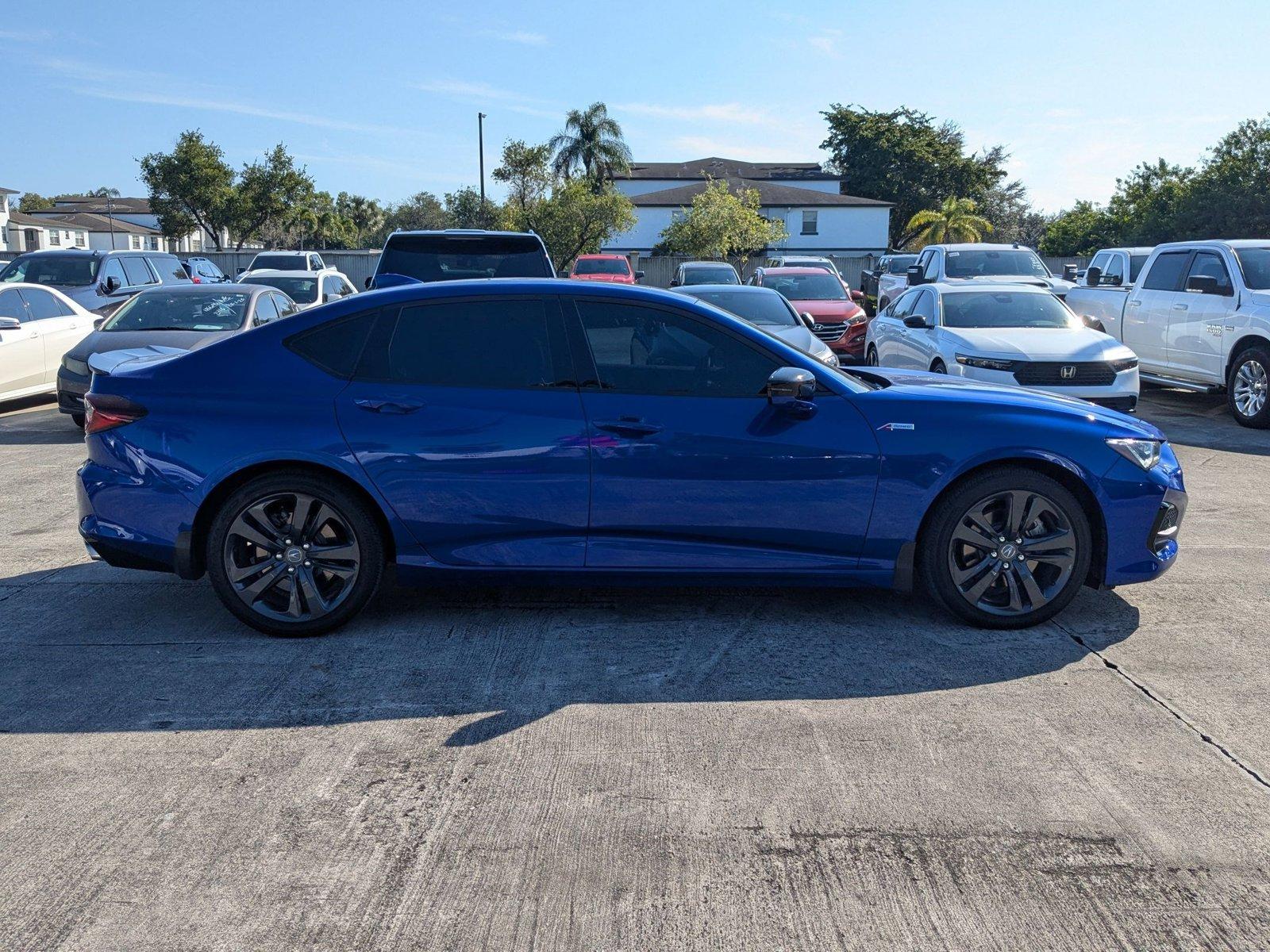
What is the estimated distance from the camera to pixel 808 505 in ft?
17.0

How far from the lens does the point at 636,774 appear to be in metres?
3.90

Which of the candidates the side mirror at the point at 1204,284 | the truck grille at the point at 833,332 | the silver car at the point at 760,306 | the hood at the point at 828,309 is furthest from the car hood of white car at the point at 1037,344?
the hood at the point at 828,309

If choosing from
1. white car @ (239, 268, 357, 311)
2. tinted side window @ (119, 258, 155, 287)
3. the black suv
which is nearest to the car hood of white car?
the black suv

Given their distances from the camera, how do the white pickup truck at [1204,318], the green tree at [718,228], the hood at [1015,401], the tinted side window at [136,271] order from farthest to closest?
the green tree at [718,228], the tinted side window at [136,271], the white pickup truck at [1204,318], the hood at [1015,401]

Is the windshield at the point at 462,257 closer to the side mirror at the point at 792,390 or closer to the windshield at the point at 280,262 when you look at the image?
the side mirror at the point at 792,390

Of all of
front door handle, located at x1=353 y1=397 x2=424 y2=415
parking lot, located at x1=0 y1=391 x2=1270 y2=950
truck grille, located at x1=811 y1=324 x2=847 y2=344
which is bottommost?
parking lot, located at x1=0 y1=391 x2=1270 y2=950

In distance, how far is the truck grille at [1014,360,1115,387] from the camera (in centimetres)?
1082

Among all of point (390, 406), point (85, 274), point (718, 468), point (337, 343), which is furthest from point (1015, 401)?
point (85, 274)

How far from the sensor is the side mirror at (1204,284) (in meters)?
13.0

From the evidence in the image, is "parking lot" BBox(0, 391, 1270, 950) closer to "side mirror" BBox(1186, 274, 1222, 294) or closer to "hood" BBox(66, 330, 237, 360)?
"hood" BBox(66, 330, 237, 360)

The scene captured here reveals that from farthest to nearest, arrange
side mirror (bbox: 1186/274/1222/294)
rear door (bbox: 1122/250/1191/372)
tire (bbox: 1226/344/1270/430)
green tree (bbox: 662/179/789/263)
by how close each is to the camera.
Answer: green tree (bbox: 662/179/789/263)
rear door (bbox: 1122/250/1191/372)
side mirror (bbox: 1186/274/1222/294)
tire (bbox: 1226/344/1270/430)

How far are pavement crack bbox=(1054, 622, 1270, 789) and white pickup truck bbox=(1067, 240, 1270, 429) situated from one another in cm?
855

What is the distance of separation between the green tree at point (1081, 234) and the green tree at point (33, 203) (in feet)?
297

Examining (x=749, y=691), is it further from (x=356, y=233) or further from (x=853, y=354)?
(x=356, y=233)
